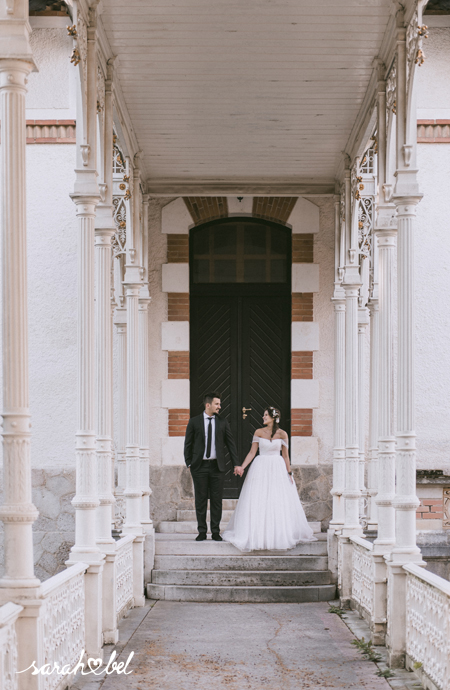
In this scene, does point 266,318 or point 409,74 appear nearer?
point 409,74

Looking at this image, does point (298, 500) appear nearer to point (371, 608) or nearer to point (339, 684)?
point (371, 608)

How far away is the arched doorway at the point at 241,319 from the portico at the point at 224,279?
27 mm

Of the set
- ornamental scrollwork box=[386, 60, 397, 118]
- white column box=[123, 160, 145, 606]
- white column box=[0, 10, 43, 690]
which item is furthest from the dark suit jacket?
white column box=[0, 10, 43, 690]

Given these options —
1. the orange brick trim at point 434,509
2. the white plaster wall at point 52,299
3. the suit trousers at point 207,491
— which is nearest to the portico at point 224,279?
the white plaster wall at point 52,299

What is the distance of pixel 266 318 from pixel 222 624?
4753 mm

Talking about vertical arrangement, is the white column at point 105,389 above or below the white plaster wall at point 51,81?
below

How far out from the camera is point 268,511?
10383 millimetres

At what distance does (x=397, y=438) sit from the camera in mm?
6539

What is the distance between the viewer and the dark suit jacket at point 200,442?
10508mm

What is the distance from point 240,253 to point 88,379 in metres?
5.89

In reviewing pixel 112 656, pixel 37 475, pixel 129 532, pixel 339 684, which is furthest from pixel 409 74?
pixel 37 475

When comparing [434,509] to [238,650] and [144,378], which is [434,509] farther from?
[238,650]

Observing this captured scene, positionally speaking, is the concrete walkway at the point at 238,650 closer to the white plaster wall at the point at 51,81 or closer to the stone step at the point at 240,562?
the stone step at the point at 240,562

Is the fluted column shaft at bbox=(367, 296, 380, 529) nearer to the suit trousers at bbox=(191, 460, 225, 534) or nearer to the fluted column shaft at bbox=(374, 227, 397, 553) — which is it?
the suit trousers at bbox=(191, 460, 225, 534)
